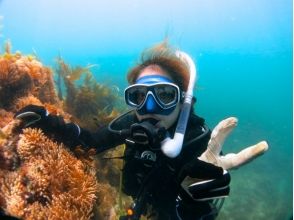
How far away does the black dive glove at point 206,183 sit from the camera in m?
3.00

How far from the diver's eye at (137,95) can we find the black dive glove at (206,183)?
1099 millimetres

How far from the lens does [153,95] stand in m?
3.61

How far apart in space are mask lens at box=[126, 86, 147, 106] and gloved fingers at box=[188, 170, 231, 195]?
4.01 feet

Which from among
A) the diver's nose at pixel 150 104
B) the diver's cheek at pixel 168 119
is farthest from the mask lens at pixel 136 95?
the diver's cheek at pixel 168 119

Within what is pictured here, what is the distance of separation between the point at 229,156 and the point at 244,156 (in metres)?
0.24

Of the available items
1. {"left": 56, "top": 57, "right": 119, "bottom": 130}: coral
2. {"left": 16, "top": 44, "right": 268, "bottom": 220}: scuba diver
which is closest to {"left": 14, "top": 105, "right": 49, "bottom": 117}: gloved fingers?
{"left": 16, "top": 44, "right": 268, "bottom": 220}: scuba diver

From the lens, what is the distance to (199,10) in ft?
533

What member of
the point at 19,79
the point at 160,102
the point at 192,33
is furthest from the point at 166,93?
the point at 192,33

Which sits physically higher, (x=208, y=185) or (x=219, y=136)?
(x=208, y=185)

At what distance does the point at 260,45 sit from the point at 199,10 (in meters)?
37.2

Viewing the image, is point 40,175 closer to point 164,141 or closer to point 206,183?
point 164,141

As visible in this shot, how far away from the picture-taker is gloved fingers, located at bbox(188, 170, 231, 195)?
9.82ft

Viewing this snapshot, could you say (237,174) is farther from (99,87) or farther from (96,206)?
(96,206)

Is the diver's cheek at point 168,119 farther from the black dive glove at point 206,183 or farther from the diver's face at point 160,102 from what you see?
the black dive glove at point 206,183
